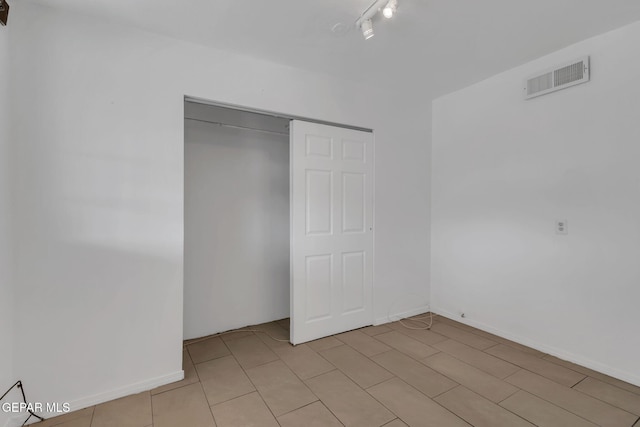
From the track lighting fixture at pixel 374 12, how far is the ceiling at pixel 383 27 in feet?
0.15

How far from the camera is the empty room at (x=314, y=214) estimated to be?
1.84m

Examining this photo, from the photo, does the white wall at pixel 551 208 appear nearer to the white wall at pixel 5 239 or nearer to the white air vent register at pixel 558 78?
the white air vent register at pixel 558 78

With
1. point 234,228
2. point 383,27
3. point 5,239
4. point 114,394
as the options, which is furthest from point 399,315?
point 5,239

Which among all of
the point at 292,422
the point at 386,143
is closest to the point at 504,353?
the point at 292,422

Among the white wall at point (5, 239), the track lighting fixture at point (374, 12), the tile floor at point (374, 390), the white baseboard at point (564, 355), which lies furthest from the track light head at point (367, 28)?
the white baseboard at point (564, 355)

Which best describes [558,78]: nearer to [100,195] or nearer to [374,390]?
[374,390]

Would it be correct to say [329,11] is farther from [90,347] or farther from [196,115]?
[90,347]

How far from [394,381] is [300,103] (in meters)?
2.44

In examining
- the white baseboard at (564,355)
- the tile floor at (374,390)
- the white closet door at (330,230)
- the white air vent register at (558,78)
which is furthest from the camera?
the white closet door at (330,230)

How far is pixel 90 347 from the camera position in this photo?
6.37 feet

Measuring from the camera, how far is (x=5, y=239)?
1.70m

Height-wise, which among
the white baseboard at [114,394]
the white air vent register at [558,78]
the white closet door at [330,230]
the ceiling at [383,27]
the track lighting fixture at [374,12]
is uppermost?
the ceiling at [383,27]

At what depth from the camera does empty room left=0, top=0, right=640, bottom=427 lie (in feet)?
6.02

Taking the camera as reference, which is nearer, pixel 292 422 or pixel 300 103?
pixel 292 422
